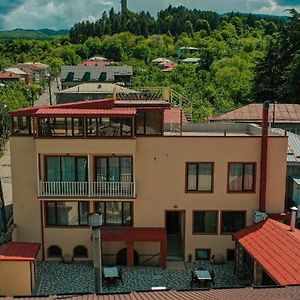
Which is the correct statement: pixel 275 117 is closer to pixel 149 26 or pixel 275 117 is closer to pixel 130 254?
pixel 130 254

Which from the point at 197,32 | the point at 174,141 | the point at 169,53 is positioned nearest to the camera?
the point at 174,141

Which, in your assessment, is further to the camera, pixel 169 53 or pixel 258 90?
pixel 169 53

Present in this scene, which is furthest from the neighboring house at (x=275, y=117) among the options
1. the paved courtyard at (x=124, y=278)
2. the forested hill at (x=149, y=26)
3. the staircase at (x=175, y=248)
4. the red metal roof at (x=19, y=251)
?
the forested hill at (x=149, y=26)

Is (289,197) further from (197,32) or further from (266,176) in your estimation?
(197,32)

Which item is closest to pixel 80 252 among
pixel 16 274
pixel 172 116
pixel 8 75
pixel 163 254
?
pixel 163 254

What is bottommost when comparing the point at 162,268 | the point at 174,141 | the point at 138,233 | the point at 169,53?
the point at 162,268

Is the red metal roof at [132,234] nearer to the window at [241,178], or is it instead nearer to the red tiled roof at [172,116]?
the window at [241,178]

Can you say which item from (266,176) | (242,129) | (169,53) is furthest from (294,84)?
(169,53)
